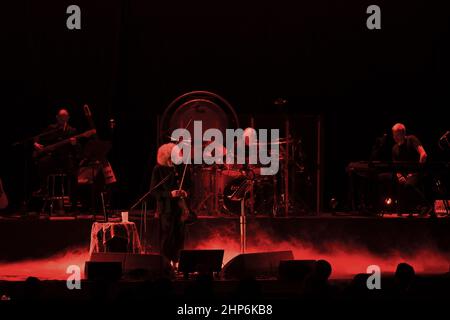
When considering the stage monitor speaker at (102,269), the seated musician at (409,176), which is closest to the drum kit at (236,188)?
the seated musician at (409,176)

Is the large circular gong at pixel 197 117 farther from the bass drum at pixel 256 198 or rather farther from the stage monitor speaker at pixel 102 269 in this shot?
the stage monitor speaker at pixel 102 269

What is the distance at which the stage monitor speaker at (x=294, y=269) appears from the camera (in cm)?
824

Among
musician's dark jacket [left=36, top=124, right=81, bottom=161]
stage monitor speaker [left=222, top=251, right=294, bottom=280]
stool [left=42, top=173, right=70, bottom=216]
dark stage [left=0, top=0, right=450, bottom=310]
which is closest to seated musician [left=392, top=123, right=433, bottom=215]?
dark stage [left=0, top=0, right=450, bottom=310]

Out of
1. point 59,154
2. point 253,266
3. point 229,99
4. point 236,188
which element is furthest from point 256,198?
point 59,154

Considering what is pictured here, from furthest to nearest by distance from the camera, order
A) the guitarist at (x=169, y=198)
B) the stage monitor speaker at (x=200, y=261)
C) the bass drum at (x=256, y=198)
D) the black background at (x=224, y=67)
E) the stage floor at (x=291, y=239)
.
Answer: the black background at (x=224, y=67) < the bass drum at (x=256, y=198) < the stage floor at (x=291, y=239) < the guitarist at (x=169, y=198) < the stage monitor speaker at (x=200, y=261)

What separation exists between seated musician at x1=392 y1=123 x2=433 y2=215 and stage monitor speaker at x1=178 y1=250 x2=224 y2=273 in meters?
3.66

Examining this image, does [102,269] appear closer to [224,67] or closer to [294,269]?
[294,269]

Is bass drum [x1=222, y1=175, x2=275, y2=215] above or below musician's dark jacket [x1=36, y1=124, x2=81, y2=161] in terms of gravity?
below

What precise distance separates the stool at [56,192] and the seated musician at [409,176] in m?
4.76

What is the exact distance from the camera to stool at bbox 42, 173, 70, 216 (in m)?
11.5

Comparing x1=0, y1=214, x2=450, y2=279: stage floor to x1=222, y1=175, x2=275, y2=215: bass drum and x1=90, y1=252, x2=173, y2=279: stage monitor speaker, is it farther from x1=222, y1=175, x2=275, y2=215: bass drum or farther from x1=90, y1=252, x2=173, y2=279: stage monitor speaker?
x1=90, y1=252, x2=173, y2=279: stage monitor speaker

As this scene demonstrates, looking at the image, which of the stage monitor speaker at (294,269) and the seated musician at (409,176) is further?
the seated musician at (409,176)

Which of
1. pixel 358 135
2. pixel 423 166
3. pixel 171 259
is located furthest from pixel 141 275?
pixel 358 135

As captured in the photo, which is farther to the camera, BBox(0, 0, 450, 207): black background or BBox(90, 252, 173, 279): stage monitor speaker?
BBox(0, 0, 450, 207): black background
